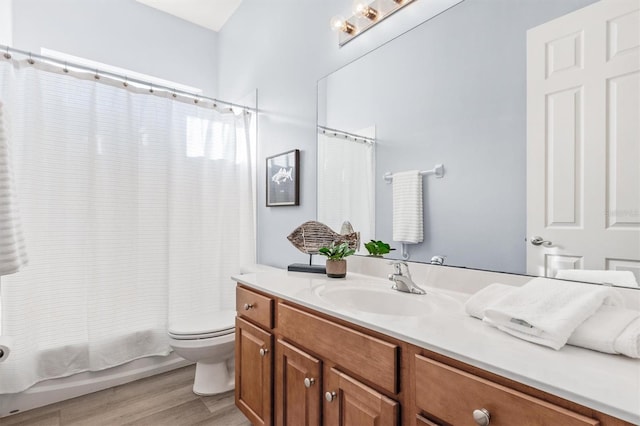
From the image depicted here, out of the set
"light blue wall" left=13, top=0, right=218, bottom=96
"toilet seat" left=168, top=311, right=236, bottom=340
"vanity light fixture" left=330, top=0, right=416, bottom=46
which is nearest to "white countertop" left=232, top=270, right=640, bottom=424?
"toilet seat" left=168, top=311, right=236, bottom=340

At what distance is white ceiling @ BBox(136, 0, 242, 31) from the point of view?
2758 millimetres

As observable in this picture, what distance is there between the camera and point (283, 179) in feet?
7.57

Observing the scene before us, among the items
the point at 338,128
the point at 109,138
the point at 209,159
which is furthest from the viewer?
the point at 209,159

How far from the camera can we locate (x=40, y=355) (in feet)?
6.21

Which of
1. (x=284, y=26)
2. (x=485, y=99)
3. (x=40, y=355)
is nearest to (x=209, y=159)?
(x=284, y=26)

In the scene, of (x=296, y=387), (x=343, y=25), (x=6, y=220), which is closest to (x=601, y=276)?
(x=296, y=387)

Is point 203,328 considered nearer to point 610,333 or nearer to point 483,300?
point 483,300

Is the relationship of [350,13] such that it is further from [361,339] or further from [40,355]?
[40,355]

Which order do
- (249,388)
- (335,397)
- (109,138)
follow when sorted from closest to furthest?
(335,397) → (249,388) → (109,138)

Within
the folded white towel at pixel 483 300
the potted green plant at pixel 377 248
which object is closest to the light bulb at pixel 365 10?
Result: the potted green plant at pixel 377 248

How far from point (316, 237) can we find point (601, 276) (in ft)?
3.79

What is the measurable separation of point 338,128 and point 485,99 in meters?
0.82

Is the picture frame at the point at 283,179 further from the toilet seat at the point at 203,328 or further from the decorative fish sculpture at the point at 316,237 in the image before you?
the toilet seat at the point at 203,328

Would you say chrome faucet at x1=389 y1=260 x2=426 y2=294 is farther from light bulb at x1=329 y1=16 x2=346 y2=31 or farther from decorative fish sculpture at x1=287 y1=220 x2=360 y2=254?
light bulb at x1=329 y1=16 x2=346 y2=31
